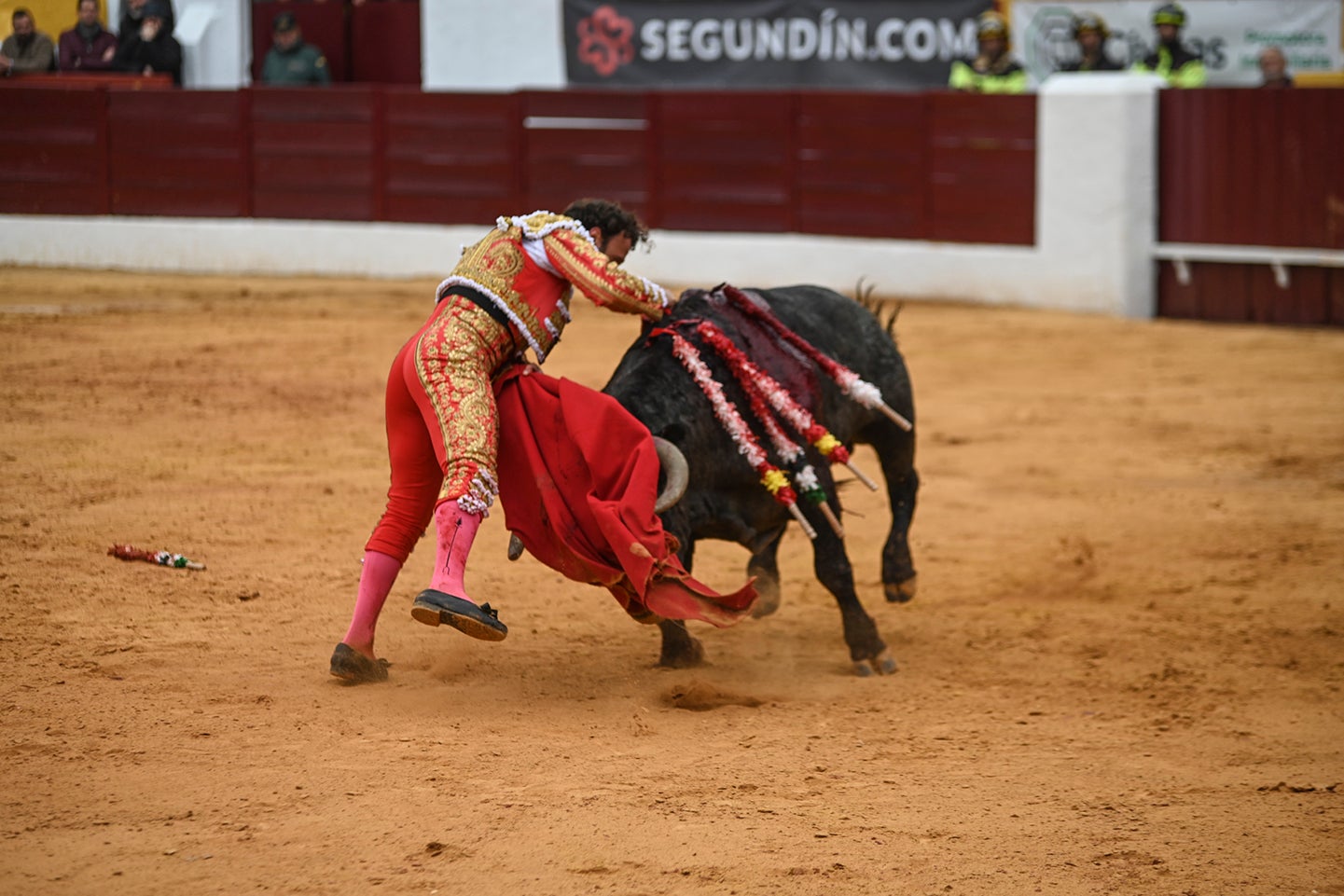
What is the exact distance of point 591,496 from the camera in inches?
160

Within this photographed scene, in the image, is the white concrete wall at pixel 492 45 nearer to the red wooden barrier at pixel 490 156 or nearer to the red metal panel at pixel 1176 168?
the red wooden barrier at pixel 490 156

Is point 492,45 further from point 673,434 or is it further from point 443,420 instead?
point 443,420

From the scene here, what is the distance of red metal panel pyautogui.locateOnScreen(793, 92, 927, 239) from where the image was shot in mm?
11664

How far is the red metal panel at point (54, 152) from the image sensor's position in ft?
42.2

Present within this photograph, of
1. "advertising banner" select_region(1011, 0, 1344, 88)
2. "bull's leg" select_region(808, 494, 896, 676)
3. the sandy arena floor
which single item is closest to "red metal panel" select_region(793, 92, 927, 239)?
"advertising banner" select_region(1011, 0, 1344, 88)

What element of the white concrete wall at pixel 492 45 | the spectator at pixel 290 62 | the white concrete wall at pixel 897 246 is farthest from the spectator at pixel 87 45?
the white concrete wall at pixel 492 45

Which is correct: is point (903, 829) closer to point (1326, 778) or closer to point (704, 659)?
point (1326, 778)

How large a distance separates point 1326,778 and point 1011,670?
3.60 feet

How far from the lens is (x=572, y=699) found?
4.20 m

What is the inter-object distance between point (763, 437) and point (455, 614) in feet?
3.79

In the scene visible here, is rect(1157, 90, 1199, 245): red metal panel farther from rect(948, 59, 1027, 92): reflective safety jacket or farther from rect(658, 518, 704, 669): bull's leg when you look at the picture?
rect(658, 518, 704, 669): bull's leg

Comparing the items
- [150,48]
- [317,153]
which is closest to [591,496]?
[317,153]

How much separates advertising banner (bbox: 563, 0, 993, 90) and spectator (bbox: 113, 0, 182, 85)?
3187 millimetres

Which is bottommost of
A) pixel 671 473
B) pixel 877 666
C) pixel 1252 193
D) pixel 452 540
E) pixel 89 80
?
pixel 877 666
